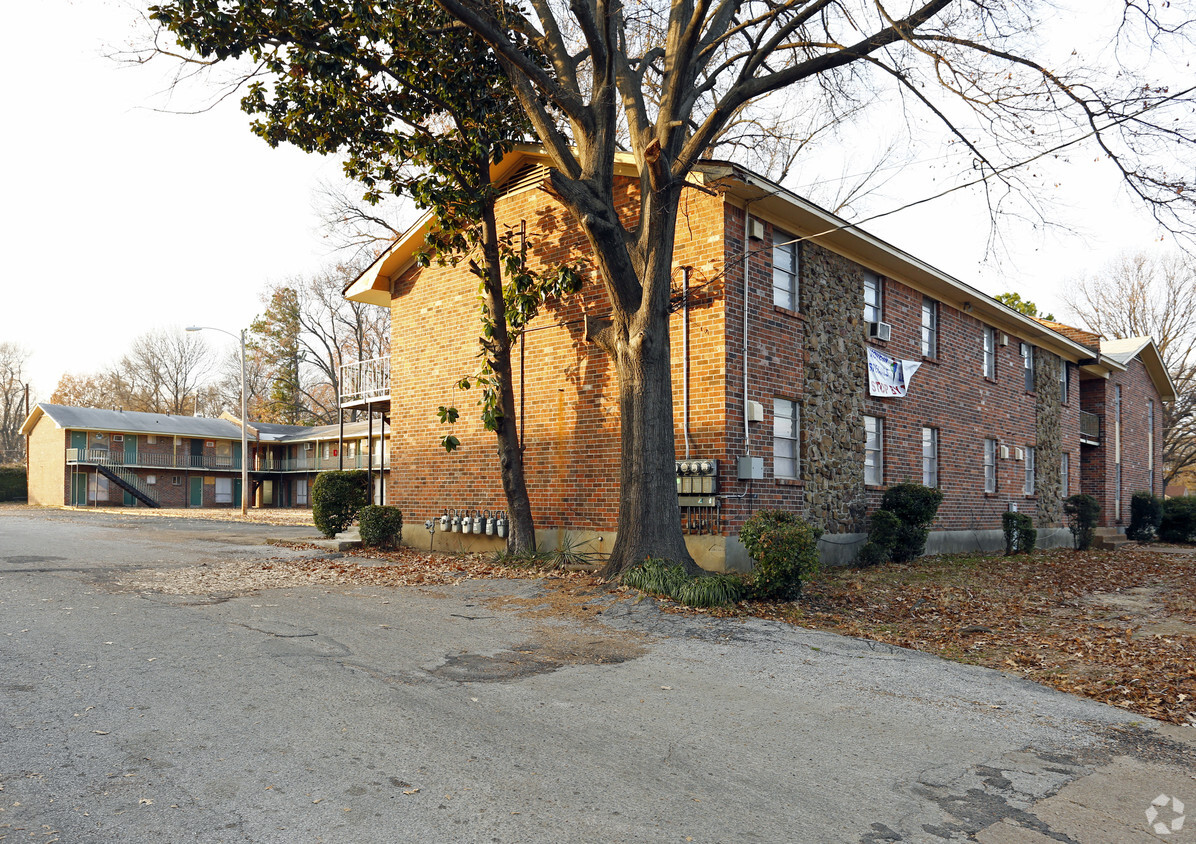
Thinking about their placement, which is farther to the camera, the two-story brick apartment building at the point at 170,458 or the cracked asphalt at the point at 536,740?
the two-story brick apartment building at the point at 170,458

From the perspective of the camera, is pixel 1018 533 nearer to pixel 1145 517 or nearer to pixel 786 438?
pixel 786 438

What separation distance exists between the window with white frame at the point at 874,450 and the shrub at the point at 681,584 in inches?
263

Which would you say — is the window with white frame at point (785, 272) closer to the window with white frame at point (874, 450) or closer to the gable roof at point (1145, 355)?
the window with white frame at point (874, 450)

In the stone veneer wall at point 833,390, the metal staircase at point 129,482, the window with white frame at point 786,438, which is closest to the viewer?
the window with white frame at point 786,438

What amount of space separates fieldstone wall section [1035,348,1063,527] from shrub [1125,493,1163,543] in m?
5.15

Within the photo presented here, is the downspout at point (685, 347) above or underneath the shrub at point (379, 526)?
above

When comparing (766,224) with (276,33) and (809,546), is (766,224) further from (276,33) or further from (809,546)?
(276,33)

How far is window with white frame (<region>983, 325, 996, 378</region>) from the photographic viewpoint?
20281 millimetres

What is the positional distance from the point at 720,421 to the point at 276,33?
816 centimetres

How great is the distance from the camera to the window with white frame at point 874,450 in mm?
15547

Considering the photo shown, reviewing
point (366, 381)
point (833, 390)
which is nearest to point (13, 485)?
point (366, 381)

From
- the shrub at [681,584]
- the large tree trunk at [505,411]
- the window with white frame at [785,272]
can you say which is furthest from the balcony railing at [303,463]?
the shrub at [681,584]

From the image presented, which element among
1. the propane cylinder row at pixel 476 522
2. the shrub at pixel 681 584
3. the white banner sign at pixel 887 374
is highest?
the white banner sign at pixel 887 374

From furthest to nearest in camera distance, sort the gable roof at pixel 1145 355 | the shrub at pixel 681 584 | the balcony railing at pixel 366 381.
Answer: the gable roof at pixel 1145 355 → the balcony railing at pixel 366 381 → the shrub at pixel 681 584
